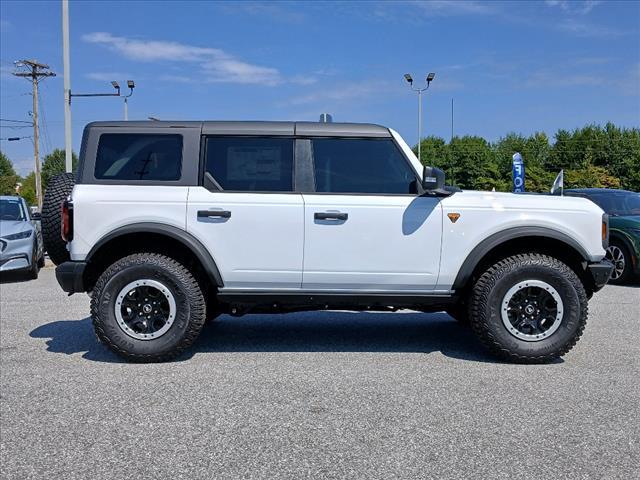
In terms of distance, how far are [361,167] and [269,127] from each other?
2.74 feet

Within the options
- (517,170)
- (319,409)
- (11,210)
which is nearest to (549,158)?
(517,170)

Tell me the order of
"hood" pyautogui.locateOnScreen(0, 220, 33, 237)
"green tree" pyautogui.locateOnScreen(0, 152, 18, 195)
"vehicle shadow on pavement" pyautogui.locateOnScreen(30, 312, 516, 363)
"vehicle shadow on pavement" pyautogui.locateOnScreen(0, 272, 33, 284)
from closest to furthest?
"vehicle shadow on pavement" pyautogui.locateOnScreen(30, 312, 516, 363) → "hood" pyautogui.locateOnScreen(0, 220, 33, 237) → "vehicle shadow on pavement" pyautogui.locateOnScreen(0, 272, 33, 284) → "green tree" pyautogui.locateOnScreen(0, 152, 18, 195)

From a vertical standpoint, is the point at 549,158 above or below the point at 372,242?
above

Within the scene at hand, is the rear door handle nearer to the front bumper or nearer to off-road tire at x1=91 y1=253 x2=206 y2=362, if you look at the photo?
off-road tire at x1=91 y1=253 x2=206 y2=362

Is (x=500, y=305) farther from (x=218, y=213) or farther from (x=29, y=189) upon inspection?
(x=29, y=189)

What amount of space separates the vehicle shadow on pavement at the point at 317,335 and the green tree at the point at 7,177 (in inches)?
3251

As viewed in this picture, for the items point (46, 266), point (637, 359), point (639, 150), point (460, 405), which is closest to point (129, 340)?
point (460, 405)

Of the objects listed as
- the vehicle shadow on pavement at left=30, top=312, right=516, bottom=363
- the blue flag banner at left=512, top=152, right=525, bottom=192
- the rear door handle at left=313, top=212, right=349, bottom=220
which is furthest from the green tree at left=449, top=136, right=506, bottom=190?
the rear door handle at left=313, top=212, right=349, bottom=220

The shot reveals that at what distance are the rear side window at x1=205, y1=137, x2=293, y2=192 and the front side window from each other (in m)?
0.26

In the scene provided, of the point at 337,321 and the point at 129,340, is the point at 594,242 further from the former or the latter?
the point at 129,340

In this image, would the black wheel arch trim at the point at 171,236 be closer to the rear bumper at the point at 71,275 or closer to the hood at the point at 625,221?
the rear bumper at the point at 71,275

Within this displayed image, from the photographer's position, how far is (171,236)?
15.8ft

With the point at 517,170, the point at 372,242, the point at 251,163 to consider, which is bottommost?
the point at 372,242

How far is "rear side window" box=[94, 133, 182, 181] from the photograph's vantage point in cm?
497
